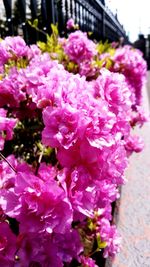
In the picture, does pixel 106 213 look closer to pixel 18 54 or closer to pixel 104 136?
pixel 18 54

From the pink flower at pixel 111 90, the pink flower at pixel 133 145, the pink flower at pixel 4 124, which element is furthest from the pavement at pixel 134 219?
the pink flower at pixel 4 124

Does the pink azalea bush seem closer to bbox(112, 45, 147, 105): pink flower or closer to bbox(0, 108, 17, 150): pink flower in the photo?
bbox(0, 108, 17, 150): pink flower

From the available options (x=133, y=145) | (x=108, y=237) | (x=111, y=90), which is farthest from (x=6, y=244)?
(x=133, y=145)

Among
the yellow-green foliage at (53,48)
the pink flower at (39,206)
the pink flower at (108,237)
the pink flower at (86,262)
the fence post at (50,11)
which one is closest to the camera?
the pink flower at (39,206)

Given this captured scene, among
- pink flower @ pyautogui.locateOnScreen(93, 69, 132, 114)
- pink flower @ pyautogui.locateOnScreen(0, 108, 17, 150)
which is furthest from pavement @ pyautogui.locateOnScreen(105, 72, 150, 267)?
pink flower @ pyautogui.locateOnScreen(0, 108, 17, 150)

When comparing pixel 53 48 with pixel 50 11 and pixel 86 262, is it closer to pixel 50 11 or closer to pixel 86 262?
→ pixel 50 11

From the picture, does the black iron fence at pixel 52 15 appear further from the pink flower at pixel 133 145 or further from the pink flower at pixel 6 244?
the pink flower at pixel 6 244

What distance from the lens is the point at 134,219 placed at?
8.95ft

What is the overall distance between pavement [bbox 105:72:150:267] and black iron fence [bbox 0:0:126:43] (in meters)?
1.23

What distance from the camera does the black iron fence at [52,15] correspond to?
3242 millimetres

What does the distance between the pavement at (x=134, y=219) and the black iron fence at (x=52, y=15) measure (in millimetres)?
1225

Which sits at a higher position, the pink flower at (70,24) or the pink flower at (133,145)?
the pink flower at (70,24)

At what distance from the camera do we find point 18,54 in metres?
2.28

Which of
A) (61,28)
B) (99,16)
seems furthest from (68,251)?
(99,16)
